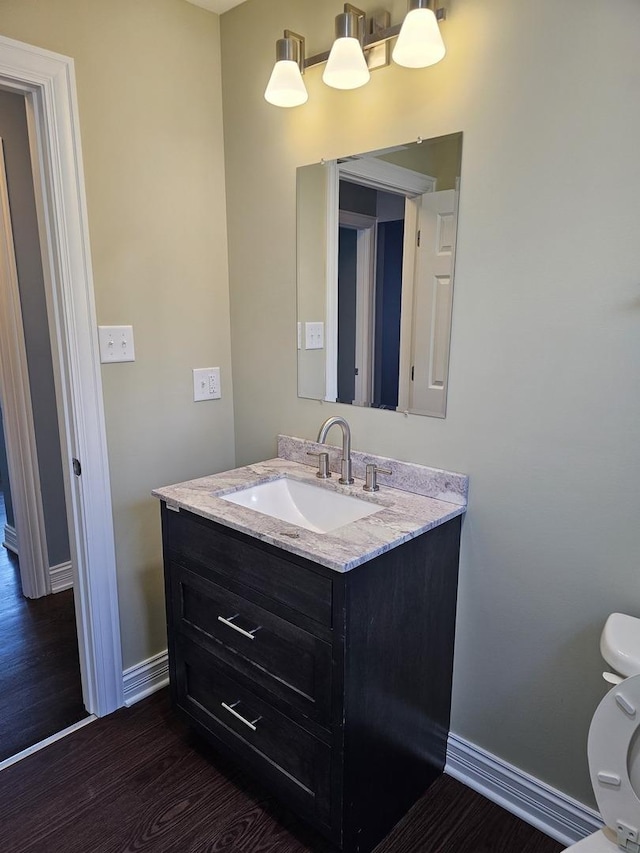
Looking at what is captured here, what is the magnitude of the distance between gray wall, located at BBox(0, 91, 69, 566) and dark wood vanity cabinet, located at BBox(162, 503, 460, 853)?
1.34 m

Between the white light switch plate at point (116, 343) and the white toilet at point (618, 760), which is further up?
the white light switch plate at point (116, 343)

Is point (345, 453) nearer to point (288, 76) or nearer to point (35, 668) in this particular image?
point (288, 76)

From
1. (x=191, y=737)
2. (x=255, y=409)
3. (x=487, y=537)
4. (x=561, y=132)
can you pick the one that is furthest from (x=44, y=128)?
(x=191, y=737)

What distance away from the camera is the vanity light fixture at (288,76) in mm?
1570

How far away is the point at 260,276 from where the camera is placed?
2.03 metres

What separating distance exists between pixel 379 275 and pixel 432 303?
8.4 inches

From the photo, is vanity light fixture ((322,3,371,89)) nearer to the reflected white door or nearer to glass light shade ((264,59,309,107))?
glass light shade ((264,59,309,107))

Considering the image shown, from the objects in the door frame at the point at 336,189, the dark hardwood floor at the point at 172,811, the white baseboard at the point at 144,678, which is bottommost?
the dark hardwood floor at the point at 172,811

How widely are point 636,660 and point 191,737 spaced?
4.72 feet

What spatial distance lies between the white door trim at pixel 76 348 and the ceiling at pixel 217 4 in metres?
0.56

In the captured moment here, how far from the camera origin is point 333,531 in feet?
4.47

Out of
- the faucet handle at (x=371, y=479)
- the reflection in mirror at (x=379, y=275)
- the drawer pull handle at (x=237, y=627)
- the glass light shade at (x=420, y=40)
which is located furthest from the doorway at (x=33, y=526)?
the glass light shade at (x=420, y=40)

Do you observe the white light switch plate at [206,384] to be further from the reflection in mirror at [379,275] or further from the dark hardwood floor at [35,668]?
the dark hardwood floor at [35,668]

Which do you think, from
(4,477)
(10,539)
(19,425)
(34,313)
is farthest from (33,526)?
(4,477)
